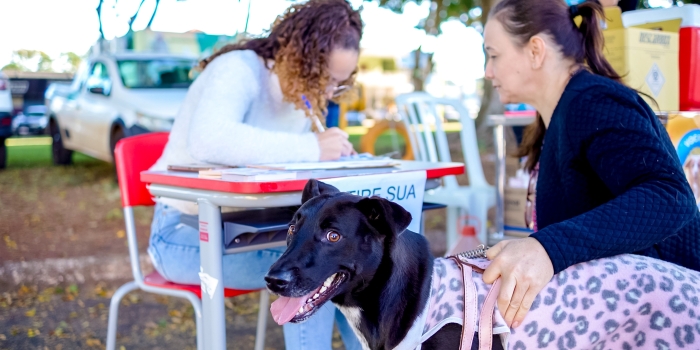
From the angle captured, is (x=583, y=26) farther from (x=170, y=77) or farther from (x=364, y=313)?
(x=170, y=77)

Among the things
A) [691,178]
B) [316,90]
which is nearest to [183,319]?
[316,90]

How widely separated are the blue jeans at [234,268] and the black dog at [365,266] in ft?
2.09

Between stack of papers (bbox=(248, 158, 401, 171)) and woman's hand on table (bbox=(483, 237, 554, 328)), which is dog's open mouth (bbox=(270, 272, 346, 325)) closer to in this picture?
woman's hand on table (bbox=(483, 237, 554, 328))

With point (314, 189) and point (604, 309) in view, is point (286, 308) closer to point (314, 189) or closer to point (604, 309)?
point (314, 189)

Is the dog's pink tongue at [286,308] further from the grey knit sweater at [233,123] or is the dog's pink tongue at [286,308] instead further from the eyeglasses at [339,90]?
the eyeglasses at [339,90]

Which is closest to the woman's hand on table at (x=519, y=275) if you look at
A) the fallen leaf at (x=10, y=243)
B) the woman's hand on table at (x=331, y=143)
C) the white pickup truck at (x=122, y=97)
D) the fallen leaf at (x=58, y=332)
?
the woman's hand on table at (x=331, y=143)

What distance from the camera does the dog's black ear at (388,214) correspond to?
61.9 inches

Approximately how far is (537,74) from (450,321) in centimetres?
93

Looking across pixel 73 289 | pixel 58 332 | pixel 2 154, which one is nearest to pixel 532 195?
pixel 58 332

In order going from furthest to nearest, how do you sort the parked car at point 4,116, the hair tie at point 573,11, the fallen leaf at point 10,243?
1. the parked car at point 4,116
2. the fallen leaf at point 10,243
3. the hair tie at point 573,11

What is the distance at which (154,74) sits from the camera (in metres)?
8.45

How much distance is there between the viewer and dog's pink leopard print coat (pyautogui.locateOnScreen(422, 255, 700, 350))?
5.06 feet

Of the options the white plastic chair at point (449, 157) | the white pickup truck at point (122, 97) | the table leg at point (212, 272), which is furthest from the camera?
the white pickup truck at point (122, 97)

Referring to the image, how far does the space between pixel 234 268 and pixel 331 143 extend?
62 centimetres
